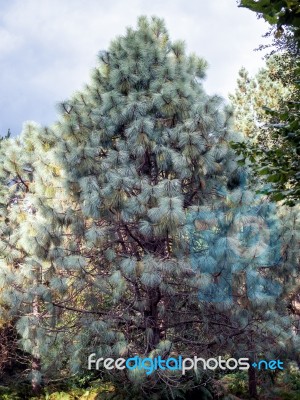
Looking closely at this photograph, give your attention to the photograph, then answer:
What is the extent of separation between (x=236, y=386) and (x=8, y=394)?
531 cm

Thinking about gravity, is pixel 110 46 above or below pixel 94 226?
above

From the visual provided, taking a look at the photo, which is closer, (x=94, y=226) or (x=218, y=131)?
(x=94, y=226)

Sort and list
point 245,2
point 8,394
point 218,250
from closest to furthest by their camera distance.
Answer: point 245,2, point 218,250, point 8,394

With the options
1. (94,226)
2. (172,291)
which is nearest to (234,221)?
(172,291)

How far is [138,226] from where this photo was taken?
711 cm

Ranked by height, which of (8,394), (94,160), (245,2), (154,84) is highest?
(154,84)

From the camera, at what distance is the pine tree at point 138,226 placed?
6.87 meters

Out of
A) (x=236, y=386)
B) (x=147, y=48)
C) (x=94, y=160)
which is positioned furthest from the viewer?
(x=236, y=386)

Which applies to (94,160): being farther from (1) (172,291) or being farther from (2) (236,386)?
(2) (236,386)

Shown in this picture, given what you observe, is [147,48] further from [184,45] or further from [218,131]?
[218,131]

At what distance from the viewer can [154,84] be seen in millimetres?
7926

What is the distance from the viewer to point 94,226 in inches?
281

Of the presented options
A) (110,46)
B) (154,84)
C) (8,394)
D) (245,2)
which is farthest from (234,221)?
(8,394)

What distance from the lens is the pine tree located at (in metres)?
6.87
